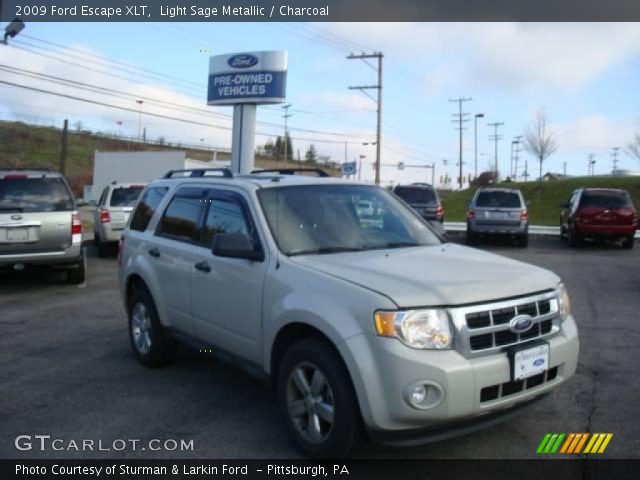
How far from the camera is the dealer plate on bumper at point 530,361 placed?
3.69 meters

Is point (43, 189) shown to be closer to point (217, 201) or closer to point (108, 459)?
point (217, 201)

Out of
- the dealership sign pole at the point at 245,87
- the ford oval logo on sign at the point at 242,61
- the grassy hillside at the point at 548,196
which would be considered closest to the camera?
the dealership sign pole at the point at 245,87

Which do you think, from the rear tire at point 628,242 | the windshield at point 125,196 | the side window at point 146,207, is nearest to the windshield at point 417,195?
the rear tire at point 628,242

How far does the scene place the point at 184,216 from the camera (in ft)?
18.8

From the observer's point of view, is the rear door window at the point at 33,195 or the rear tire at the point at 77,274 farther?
the rear tire at the point at 77,274

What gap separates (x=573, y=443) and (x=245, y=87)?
77.5 feet

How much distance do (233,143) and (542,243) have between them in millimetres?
13254

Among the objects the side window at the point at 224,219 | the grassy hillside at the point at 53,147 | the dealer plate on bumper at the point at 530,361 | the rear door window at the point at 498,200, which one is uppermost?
the grassy hillside at the point at 53,147

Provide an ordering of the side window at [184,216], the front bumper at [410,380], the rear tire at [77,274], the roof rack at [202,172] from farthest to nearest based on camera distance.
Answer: the rear tire at [77,274]
the roof rack at [202,172]
the side window at [184,216]
the front bumper at [410,380]

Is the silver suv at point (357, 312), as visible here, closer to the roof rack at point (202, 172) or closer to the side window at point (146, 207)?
the roof rack at point (202, 172)

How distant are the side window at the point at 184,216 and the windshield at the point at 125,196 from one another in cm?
941

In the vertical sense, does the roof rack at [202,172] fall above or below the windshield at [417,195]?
below

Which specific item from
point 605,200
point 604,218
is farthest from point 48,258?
point 605,200

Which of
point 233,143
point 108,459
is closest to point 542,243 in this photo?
point 233,143
